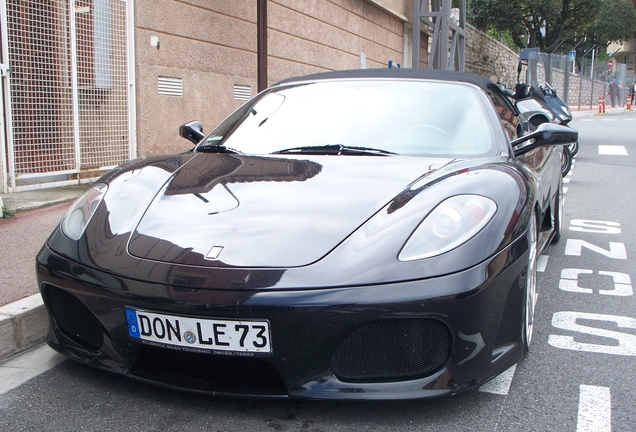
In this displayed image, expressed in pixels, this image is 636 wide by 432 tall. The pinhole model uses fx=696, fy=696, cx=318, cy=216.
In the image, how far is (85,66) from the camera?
720 cm

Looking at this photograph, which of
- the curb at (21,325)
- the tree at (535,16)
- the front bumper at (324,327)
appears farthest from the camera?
the tree at (535,16)

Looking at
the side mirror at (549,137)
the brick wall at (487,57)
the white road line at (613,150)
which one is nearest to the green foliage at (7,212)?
the side mirror at (549,137)

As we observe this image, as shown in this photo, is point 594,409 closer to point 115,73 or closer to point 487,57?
Result: point 115,73

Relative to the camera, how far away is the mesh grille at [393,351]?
2.06m

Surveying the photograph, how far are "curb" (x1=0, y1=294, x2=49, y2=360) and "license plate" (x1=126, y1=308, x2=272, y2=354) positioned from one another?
99 centimetres

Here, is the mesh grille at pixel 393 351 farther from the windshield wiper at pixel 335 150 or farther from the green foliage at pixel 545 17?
the green foliage at pixel 545 17

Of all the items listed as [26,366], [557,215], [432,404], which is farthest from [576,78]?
[26,366]

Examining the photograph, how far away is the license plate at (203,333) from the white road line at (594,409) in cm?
101

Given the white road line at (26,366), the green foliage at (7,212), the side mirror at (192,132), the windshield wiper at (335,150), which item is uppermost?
the side mirror at (192,132)

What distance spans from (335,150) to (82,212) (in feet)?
3.54

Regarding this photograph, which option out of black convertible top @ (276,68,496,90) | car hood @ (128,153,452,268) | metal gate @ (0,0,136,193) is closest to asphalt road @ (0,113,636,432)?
car hood @ (128,153,452,268)

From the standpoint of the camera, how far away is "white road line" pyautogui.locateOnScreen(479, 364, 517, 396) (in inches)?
95.1

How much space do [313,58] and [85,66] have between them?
7345 mm

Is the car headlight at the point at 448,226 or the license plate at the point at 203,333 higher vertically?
the car headlight at the point at 448,226
